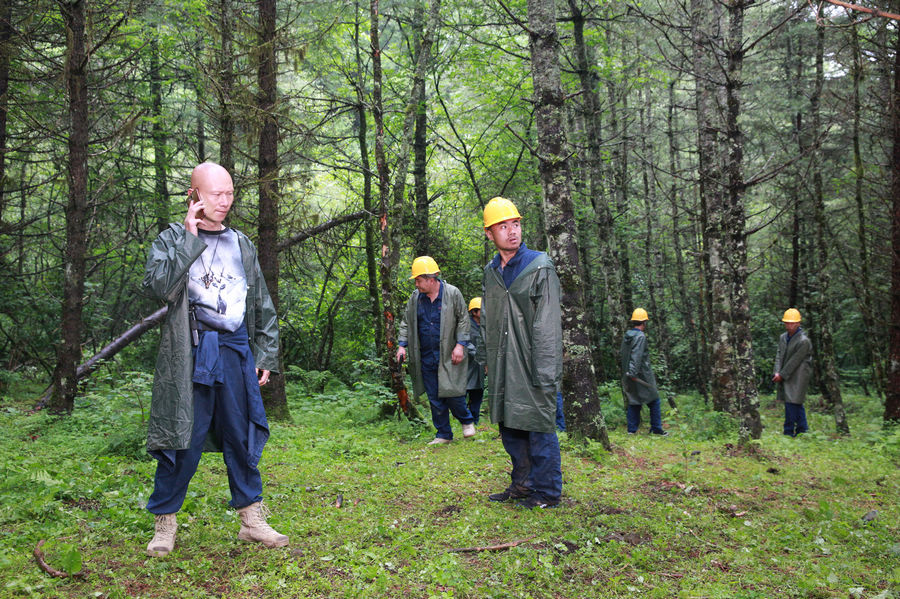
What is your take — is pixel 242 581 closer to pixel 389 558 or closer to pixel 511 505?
pixel 389 558

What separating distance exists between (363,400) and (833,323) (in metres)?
18.0

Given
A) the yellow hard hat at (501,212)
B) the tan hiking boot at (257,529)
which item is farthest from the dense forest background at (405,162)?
the tan hiking boot at (257,529)

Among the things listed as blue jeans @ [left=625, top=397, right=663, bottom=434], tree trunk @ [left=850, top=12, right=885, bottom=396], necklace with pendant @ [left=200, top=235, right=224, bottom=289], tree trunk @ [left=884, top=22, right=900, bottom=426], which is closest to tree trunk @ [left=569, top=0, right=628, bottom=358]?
blue jeans @ [left=625, top=397, right=663, bottom=434]

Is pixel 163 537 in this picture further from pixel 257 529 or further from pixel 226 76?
pixel 226 76

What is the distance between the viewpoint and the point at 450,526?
4.52m

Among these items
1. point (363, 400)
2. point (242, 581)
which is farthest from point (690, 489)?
point (363, 400)

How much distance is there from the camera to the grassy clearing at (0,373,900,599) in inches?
135

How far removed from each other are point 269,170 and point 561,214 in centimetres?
514

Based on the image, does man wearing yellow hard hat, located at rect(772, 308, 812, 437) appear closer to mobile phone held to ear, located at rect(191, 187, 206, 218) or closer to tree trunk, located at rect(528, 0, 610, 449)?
tree trunk, located at rect(528, 0, 610, 449)

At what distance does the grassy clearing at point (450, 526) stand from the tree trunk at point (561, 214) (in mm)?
662

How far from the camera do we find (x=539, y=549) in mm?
3980

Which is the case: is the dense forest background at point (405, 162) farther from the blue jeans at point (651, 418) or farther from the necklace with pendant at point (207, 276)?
the necklace with pendant at point (207, 276)

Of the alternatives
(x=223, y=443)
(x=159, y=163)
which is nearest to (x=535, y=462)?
(x=223, y=443)

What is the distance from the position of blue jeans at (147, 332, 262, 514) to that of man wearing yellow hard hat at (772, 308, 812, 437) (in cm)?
1093
